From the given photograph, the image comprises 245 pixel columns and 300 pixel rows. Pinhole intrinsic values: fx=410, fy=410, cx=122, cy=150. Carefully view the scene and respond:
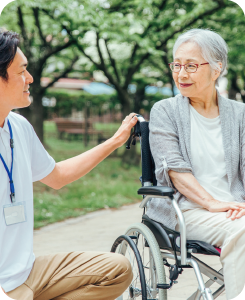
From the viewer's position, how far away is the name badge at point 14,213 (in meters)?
1.86

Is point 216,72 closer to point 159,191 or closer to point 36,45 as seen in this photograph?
point 159,191

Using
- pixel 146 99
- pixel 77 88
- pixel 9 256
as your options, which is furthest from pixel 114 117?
pixel 9 256

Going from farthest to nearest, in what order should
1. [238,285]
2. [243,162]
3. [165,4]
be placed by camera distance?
1. [165,4]
2. [243,162]
3. [238,285]

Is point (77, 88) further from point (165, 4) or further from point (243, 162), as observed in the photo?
point (243, 162)

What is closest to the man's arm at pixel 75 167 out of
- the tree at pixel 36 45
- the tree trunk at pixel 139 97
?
the tree at pixel 36 45

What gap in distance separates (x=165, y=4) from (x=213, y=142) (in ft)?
24.3

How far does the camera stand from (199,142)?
2.55 meters

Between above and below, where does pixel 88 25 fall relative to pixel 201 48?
above

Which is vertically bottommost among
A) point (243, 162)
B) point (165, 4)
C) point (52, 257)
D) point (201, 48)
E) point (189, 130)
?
point (52, 257)

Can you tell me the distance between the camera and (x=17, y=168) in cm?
197

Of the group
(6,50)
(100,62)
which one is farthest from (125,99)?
(6,50)

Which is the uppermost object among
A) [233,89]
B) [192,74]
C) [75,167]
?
[233,89]

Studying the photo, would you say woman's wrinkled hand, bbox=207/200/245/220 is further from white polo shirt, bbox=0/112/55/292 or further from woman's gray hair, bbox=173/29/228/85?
white polo shirt, bbox=0/112/55/292

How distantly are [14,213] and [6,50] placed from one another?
76cm
